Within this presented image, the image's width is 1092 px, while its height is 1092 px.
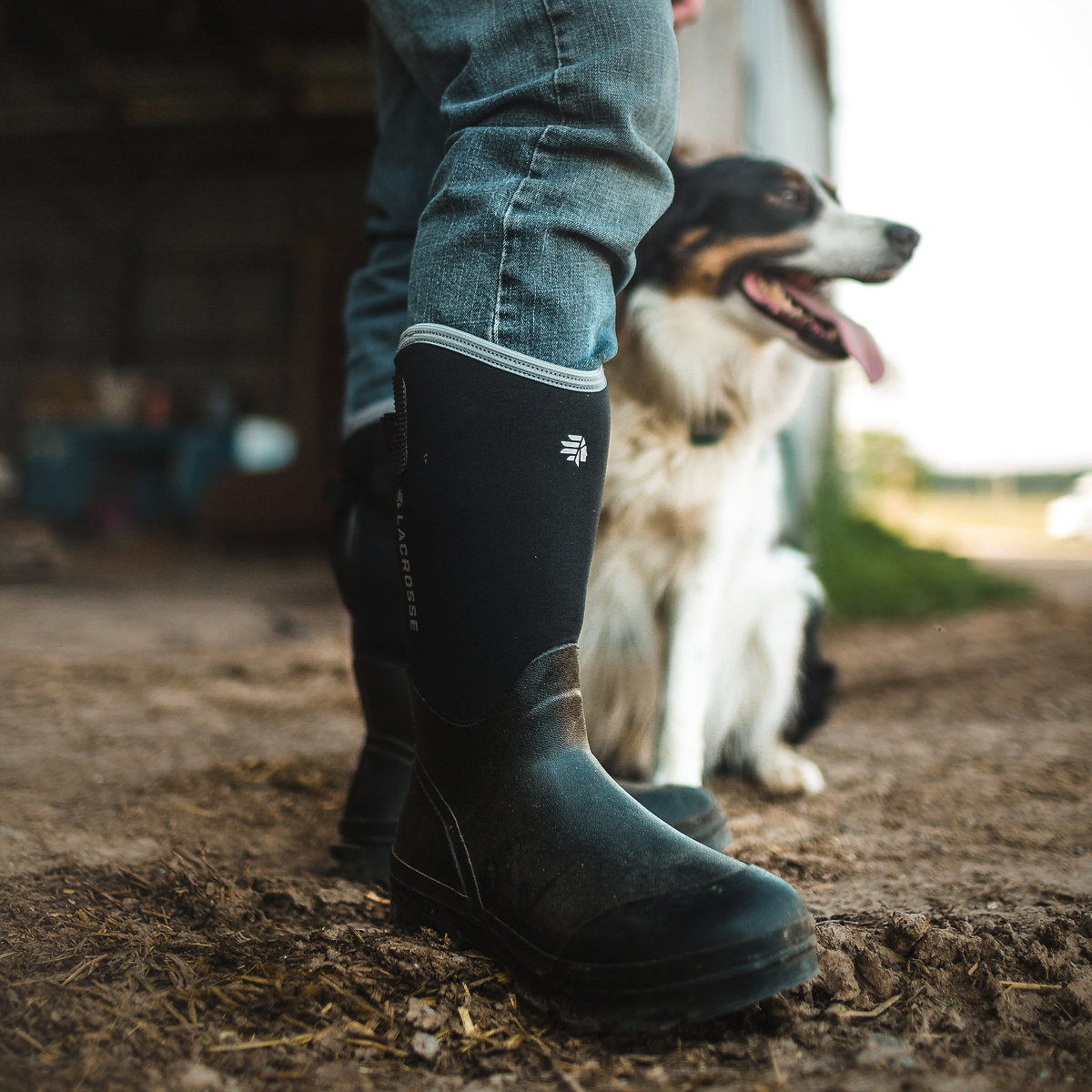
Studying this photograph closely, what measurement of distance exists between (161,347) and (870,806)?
38.1 ft

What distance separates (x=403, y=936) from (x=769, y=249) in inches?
45.4

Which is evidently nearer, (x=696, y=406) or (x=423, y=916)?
(x=423, y=916)

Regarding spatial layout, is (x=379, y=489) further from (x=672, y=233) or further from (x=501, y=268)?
(x=672, y=233)

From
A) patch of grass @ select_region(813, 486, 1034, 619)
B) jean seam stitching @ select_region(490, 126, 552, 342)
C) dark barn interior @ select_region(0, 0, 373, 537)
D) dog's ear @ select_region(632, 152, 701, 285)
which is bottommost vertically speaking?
patch of grass @ select_region(813, 486, 1034, 619)

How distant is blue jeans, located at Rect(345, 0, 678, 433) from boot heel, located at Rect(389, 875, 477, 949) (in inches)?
20.3

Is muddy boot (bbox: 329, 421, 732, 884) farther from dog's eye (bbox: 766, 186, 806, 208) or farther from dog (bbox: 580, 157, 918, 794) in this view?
dog's eye (bbox: 766, 186, 806, 208)

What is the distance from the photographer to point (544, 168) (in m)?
0.85

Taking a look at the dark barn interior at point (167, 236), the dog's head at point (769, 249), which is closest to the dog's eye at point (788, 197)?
the dog's head at point (769, 249)

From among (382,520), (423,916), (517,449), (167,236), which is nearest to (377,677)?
(382,520)

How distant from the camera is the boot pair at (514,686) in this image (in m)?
0.77

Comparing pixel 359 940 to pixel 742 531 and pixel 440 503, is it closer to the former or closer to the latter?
pixel 440 503

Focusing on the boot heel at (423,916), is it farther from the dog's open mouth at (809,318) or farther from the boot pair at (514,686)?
the dog's open mouth at (809,318)

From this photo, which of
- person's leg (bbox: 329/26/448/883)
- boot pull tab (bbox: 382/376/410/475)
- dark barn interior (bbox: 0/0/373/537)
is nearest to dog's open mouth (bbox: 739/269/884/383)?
person's leg (bbox: 329/26/448/883)

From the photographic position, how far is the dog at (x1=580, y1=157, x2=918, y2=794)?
57.9 inches
